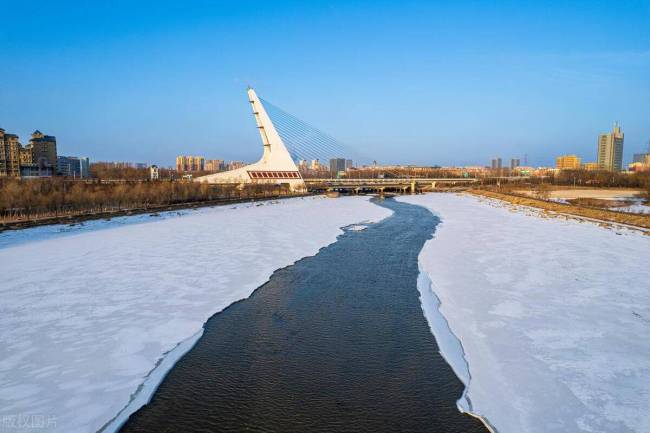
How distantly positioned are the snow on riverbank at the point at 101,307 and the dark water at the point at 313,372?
30cm

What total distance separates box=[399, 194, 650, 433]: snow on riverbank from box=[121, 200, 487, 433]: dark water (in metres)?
0.29

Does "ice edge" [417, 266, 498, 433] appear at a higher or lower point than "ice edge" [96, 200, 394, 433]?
lower

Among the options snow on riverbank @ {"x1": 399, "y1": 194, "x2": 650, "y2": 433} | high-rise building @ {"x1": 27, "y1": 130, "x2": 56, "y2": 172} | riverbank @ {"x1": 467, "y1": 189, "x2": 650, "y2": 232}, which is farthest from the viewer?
high-rise building @ {"x1": 27, "y1": 130, "x2": 56, "y2": 172}

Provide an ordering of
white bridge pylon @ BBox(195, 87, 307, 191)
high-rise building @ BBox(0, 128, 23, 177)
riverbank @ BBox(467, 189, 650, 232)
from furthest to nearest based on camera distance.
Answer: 1. high-rise building @ BBox(0, 128, 23, 177)
2. white bridge pylon @ BBox(195, 87, 307, 191)
3. riverbank @ BBox(467, 189, 650, 232)

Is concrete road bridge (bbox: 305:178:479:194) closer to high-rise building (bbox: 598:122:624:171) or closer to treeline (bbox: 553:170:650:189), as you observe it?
treeline (bbox: 553:170:650:189)

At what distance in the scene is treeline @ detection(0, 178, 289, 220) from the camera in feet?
47.1

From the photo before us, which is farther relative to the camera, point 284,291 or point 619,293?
point 284,291

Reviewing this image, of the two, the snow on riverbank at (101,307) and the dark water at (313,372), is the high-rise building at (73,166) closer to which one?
the snow on riverbank at (101,307)

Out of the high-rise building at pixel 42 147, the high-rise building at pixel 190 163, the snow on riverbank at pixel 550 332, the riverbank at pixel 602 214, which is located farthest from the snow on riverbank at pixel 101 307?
the high-rise building at pixel 190 163

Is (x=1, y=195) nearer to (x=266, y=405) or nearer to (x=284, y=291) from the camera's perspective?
(x=284, y=291)

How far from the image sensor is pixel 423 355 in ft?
12.4

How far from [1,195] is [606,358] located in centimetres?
1672

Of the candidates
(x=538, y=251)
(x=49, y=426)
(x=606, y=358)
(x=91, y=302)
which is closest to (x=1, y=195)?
(x=91, y=302)

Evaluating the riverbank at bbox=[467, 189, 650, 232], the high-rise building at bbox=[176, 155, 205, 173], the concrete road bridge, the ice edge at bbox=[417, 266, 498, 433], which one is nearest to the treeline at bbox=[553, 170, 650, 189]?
the concrete road bridge
